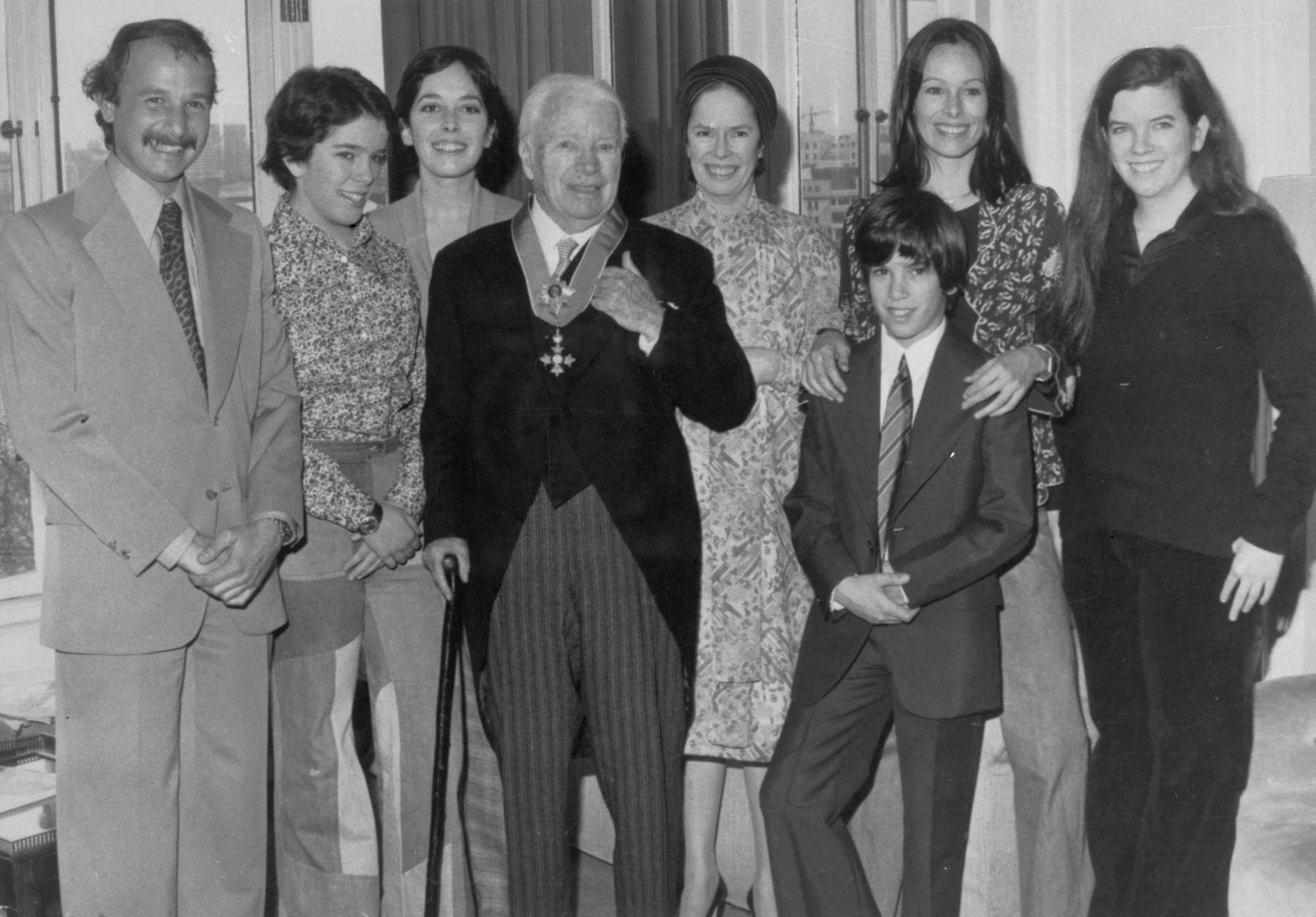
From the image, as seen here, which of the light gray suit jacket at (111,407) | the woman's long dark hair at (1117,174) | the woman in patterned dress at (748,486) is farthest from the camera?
the woman in patterned dress at (748,486)

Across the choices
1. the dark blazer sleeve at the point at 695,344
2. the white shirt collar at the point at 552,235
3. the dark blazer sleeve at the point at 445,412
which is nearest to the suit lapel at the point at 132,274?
the dark blazer sleeve at the point at 445,412

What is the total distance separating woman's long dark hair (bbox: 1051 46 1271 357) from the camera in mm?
2357

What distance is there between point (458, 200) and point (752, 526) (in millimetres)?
938

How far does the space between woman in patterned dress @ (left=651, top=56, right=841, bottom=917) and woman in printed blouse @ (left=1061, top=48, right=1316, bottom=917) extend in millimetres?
533

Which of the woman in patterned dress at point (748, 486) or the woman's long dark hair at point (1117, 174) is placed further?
the woman in patterned dress at point (748, 486)

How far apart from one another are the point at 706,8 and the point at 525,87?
2.08 feet

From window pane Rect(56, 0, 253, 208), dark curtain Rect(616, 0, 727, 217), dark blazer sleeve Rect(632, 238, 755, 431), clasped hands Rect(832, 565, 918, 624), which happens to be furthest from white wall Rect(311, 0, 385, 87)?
clasped hands Rect(832, 565, 918, 624)

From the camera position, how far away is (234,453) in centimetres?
234

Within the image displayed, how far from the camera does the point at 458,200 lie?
109 inches

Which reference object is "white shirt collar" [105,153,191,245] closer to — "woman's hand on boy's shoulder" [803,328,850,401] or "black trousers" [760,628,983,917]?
"woman's hand on boy's shoulder" [803,328,850,401]

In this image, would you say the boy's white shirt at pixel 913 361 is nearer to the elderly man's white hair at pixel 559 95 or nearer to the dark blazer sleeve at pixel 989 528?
the dark blazer sleeve at pixel 989 528

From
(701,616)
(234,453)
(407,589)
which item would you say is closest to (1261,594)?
(701,616)

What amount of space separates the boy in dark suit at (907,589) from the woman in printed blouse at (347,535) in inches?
30.1

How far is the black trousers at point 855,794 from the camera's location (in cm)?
223
